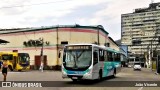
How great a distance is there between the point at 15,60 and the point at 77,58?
94.1ft

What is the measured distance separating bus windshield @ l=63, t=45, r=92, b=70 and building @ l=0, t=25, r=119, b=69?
40.5 metres

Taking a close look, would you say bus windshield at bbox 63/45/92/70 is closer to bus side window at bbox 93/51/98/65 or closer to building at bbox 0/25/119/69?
bus side window at bbox 93/51/98/65

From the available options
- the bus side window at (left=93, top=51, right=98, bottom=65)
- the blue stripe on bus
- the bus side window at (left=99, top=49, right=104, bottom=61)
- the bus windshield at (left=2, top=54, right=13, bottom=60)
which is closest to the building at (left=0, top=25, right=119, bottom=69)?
the bus windshield at (left=2, top=54, right=13, bottom=60)

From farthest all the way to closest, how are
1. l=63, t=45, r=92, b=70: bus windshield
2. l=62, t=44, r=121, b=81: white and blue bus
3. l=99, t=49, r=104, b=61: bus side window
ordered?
l=99, t=49, r=104, b=61: bus side window
l=63, t=45, r=92, b=70: bus windshield
l=62, t=44, r=121, b=81: white and blue bus

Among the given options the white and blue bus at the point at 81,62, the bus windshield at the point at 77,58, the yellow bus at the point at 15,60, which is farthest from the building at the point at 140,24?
the bus windshield at the point at 77,58

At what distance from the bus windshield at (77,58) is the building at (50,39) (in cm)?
4049

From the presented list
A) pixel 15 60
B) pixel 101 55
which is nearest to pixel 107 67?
pixel 101 55

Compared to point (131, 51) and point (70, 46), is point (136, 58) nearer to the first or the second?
point (131, 51)

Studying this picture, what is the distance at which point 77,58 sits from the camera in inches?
949

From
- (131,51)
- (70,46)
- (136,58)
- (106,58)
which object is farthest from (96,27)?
(131,51)

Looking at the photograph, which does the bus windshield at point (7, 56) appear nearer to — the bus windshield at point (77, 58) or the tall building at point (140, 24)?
the bus windshield at point (77, 58)

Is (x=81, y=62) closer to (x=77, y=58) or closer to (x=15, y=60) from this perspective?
(x=77, y=58)

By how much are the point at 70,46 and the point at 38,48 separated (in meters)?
44.1

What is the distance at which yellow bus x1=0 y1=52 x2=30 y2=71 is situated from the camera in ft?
166
